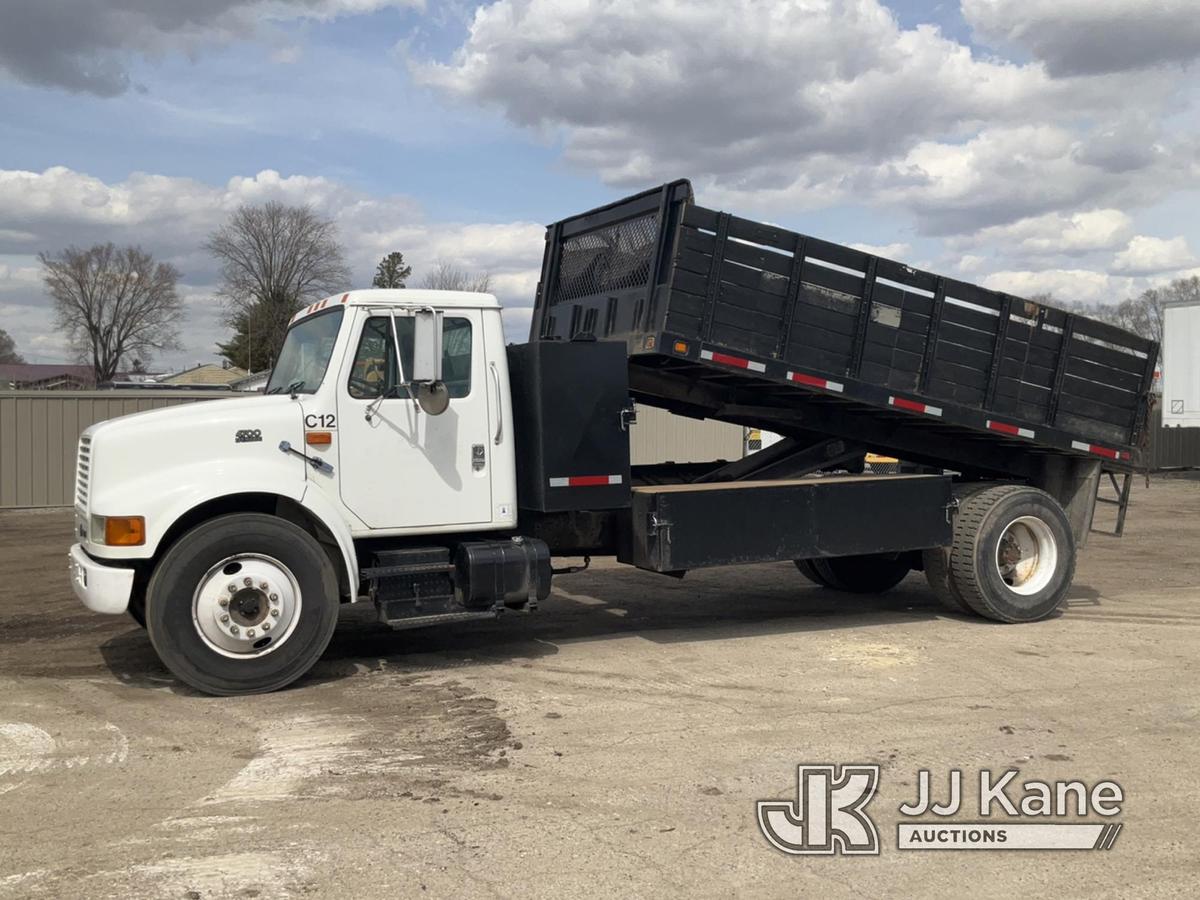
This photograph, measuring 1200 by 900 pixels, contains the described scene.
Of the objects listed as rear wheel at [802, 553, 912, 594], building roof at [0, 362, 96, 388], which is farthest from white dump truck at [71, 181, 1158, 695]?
building roof at [0, 362, 96, 388]

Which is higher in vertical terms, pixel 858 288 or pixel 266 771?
pixel 858 288

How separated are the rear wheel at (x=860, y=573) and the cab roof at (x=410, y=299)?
191 inches

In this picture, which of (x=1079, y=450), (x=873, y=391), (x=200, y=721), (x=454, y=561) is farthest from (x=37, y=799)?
(x=1079, y=450)

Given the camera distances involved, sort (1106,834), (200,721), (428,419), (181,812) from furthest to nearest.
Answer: (428,419)
(200,721)
(181,812)
(1106,834)

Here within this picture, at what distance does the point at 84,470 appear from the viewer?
688cm

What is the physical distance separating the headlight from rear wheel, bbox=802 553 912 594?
6459 mm

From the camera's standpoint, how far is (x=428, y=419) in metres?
7.25

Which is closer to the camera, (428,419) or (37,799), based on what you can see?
(37,799)

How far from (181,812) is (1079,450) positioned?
294 inches

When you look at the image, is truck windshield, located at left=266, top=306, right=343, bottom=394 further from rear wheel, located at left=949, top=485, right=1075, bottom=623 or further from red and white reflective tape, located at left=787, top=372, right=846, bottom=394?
rear wheel, located at left=949, top=485, right=1075, bottom=623

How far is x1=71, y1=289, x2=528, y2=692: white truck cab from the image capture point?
652 cm

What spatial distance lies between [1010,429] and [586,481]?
11.9ft

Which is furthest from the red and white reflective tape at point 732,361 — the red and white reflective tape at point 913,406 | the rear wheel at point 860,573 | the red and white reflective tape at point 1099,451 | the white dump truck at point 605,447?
the rear wheel at point 860,573

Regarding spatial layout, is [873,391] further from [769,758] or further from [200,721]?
[200,721]
